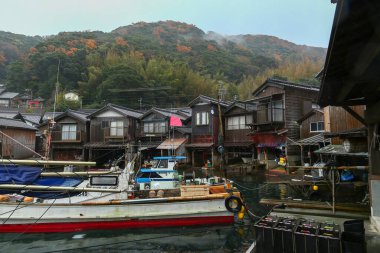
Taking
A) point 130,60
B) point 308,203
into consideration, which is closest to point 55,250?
point 308,203

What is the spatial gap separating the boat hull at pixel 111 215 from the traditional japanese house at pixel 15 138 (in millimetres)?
17999

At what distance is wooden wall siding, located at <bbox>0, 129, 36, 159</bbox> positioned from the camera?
28.4m

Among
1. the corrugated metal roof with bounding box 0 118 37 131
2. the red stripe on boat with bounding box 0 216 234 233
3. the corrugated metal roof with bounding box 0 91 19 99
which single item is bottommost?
the red stripe on boat with bounding box 0 216 234 233

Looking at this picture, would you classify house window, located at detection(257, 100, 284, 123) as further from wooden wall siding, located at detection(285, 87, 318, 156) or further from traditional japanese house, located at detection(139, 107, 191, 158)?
traditional japanese house, located at detection(139, 107, 191, 158)

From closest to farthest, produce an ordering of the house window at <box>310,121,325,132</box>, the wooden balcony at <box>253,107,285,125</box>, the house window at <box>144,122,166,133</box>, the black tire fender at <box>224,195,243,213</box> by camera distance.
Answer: the black tire fender at <box>224,195,243,213</box> → the house window at <box>310,121,325,132</box> → the wooden balcony at <box>253,107,285,125</box> → the house window at <box>144,122,166,133</box>

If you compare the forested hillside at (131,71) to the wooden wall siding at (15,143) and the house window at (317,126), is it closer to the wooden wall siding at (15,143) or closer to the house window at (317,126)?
the wooden wall siding at (15,143)

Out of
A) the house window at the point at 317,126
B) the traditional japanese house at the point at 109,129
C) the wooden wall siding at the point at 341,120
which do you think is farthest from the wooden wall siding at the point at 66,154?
the wooden wall siding at the point at 341,120

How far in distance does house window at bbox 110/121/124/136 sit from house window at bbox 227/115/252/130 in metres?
14.1

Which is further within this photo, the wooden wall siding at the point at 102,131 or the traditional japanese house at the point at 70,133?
the traditional japanese house at the point at 70,133

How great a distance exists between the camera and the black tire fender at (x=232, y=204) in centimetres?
1131

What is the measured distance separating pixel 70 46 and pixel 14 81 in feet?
51.9

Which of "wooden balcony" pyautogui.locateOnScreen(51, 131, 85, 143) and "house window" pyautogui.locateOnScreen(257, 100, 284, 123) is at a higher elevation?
"house window" pyautogui.locateOnScreen(257, 100, 284, 123)

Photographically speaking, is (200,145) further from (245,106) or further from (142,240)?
(142,240)

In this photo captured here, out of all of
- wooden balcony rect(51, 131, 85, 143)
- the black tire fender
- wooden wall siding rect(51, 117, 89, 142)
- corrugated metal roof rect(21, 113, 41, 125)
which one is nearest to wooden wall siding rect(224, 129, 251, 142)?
wooden wall siding rect(51, 117, 89, 142)
